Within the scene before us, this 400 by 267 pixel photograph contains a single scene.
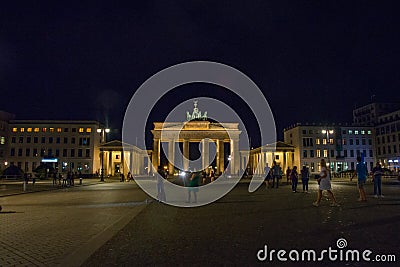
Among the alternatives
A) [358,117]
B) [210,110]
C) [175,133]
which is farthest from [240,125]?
[358,117]

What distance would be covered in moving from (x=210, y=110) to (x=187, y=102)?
9.30 meters

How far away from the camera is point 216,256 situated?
6.55 metres

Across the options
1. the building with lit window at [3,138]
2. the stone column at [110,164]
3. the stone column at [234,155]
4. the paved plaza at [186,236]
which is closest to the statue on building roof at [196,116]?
the stone column at [234,155]

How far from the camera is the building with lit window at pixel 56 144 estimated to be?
98.6m

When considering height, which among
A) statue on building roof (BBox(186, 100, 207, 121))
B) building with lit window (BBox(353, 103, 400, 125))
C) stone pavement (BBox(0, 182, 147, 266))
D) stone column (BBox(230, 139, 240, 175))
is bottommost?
stone pavement (BBox(0, 182, 147, 266))

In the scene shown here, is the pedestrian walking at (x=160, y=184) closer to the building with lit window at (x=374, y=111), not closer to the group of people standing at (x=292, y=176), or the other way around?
the group of people standing at (x=292, y=176)

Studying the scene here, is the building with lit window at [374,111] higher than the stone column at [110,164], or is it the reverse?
the building with lit window at [374,111]

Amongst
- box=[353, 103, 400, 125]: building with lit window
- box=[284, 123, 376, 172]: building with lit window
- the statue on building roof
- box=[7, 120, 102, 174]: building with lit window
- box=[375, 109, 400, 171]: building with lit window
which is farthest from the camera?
box=[353, 103, 400, 125]: building with lit window

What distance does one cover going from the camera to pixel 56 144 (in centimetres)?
10012

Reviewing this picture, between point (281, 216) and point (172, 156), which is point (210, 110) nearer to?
point (172, 156)

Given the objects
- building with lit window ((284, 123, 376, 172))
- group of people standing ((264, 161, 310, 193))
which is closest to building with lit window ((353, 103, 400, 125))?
building with lit window ((284, 123, 376, 172))

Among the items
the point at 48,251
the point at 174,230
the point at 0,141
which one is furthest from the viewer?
the point at 0,141

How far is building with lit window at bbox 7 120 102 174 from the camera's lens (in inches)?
3880

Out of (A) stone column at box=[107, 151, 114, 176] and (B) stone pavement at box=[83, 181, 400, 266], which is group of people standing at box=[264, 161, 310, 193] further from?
(A) stone column at box=[107, 151, 114, 176]
